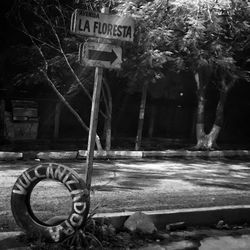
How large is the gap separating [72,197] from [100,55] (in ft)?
5.90

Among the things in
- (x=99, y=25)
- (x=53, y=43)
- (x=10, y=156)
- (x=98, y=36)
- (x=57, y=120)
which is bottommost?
(x=10, y=156)

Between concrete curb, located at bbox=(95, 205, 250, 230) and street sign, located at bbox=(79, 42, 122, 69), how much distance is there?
1.99m

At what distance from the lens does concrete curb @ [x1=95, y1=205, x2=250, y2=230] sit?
617 cm

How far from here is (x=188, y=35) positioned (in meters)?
13.5

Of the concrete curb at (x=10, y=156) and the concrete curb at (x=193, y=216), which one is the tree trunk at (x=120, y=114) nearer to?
the concrete curb at (x=10, y=156)

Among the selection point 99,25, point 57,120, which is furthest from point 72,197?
point 57,120

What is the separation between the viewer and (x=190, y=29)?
13312 millimetres

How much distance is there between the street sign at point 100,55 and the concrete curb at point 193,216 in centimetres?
199

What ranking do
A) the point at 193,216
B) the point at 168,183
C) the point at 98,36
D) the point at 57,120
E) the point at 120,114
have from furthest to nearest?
1. the point at 120,114
2. the point at 57,120
3. the point at 168,183
4. the point at 193,216
5. the point at 98,36

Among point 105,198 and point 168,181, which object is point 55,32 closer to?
point 168,181

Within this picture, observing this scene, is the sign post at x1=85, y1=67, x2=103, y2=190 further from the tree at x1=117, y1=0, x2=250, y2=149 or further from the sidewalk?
the tree at x1=117, y1=0, x2=250, y2=149

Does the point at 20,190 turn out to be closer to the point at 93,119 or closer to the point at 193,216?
the point at 93,119

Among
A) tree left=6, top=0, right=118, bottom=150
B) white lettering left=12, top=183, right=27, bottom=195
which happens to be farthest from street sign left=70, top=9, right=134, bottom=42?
tree left=6, top=0, right=118, bottom=150

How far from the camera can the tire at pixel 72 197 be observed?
5246 millimetres
